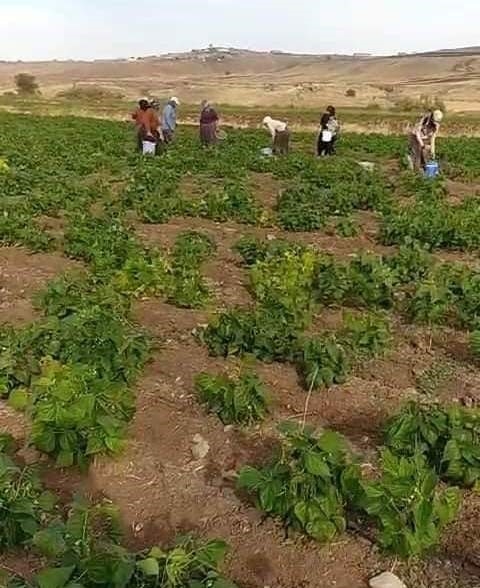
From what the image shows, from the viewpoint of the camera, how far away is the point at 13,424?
513cm

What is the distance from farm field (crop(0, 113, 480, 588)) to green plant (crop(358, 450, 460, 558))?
0.03 ft

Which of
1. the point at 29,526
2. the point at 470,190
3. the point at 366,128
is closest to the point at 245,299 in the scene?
the point at 29,526

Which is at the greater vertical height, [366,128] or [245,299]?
[245,299]

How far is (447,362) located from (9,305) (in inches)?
156

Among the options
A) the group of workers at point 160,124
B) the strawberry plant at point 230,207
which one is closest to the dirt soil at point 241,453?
the strawberry plant at point 230,207

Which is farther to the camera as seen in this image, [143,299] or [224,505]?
[143,299]

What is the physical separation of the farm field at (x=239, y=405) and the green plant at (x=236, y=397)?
0.01 m

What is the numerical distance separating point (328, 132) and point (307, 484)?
52.4ft

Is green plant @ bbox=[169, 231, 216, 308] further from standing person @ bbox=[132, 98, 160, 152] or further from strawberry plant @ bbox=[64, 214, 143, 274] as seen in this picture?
standing person @ bbox=[132, 98, 160, 152]

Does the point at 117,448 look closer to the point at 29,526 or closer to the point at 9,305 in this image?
the point at 29,526

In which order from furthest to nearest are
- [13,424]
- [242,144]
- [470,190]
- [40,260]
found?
[242,144]
[470,190]
[40,260]
[13,424]

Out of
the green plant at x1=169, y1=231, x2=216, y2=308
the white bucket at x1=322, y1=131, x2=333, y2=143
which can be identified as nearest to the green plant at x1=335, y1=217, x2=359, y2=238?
the green plant at x1=169, y1=231, x2=216, y2=308

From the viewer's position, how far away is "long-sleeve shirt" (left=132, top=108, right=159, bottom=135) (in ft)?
58.0

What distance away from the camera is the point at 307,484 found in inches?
150
